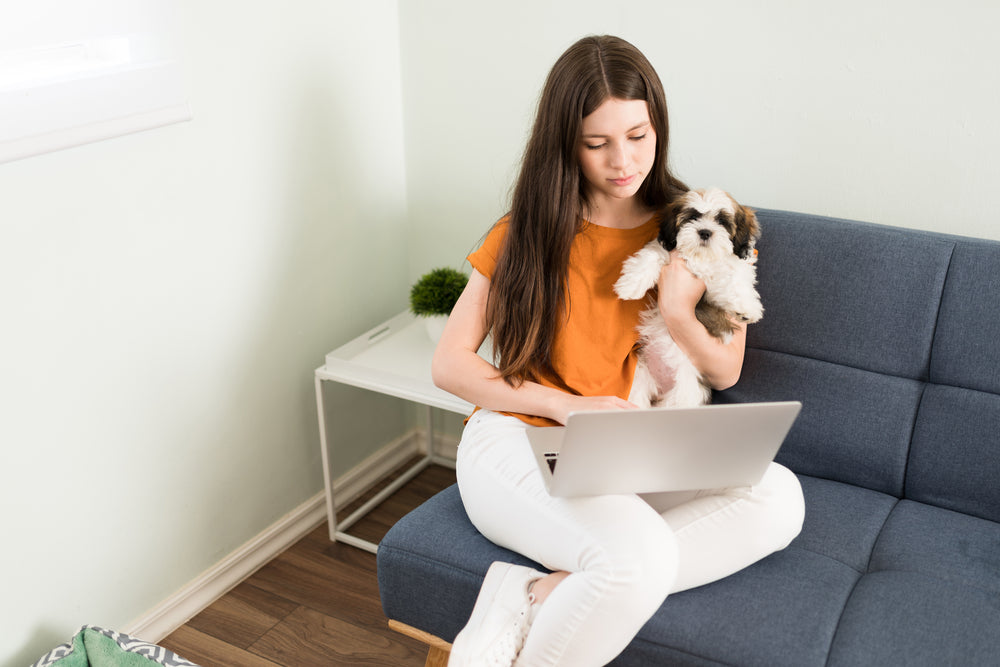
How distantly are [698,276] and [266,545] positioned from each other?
1322 mm

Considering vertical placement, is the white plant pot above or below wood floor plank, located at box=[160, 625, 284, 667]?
above

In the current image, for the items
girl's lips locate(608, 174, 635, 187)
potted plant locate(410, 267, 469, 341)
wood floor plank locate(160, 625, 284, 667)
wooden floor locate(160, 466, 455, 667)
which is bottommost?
wooden floor locate(160, 466, 455, 667)

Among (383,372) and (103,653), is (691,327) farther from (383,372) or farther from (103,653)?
(103,653)

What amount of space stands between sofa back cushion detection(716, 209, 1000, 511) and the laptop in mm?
417

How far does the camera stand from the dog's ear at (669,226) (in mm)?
1559

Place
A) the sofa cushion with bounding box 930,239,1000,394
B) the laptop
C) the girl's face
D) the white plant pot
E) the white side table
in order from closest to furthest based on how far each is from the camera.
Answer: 1. the laptop
2. the girl's face
3. the sofa cushion with bounding box 930,239,1000,394
4. the white side table
5. the white plant pot

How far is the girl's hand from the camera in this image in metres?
1.51

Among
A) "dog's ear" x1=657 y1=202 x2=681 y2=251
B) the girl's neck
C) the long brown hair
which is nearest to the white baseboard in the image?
the long brown hair

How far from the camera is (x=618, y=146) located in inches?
59.7

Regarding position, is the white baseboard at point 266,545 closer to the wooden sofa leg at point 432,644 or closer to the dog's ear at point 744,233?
the wooden sofa leg at point 432,644

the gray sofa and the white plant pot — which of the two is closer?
the gray sofa

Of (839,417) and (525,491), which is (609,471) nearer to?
(525,491)

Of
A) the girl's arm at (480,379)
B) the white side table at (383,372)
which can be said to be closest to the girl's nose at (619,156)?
the girl's arm at (480,379)

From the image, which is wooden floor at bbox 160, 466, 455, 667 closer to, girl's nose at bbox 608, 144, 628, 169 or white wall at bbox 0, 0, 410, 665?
white wall at bbox 0, 0, 410, 665
